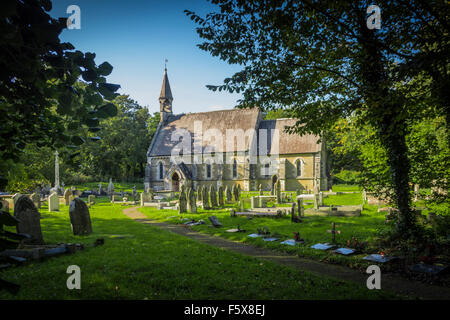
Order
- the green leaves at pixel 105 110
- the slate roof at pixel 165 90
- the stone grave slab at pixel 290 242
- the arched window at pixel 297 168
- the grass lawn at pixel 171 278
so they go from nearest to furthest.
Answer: the green leaves at pixel 105 110
the grass lawn at pixel 171 278
the stone grave slab at pixel 290 242
the arched window at pixel 297 168
the slate roof at pixel 165 90

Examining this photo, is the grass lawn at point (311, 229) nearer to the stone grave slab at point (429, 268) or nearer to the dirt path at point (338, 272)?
the dirt path at point (338, 272)

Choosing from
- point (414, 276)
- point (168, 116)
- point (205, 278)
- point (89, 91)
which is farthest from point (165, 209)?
point (168, 116)

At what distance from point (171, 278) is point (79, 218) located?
627 cm

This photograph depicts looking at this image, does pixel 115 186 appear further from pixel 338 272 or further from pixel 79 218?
pixel 338 272

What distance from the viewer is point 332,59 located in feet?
23.7

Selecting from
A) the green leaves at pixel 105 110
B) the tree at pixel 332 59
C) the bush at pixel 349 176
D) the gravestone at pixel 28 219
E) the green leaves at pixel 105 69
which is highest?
the tree at pixel 332 59

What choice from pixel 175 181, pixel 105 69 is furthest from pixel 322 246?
pixel 175 181

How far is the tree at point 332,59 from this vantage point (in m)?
6.07

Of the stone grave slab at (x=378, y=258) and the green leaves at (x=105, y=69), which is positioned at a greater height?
the green leaves at (x=105, y=69)

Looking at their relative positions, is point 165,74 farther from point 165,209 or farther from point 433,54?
point 433,54

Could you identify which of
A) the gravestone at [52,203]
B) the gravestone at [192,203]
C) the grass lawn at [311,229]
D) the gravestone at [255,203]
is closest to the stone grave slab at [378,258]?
the grass lawn at [311,229]

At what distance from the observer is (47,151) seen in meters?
29.0

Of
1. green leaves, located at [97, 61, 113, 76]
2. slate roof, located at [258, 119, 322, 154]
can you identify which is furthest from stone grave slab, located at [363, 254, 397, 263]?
slate roof, located at [258, 119, 322, 154]

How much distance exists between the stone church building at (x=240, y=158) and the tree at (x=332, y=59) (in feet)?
74.7
